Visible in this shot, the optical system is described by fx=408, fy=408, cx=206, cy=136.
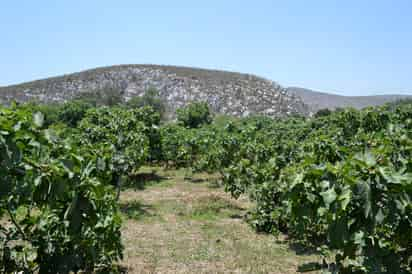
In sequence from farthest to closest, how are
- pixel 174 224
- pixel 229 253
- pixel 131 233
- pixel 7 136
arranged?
pixel 174 224, pixel 131 233, pixel 229 253, pixel 7 136

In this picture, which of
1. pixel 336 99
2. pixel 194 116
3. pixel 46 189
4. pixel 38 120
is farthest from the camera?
pixel 336 99

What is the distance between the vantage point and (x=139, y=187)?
13.7 metres

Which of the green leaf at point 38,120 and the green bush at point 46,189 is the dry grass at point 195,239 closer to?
the green bush at point 46,189

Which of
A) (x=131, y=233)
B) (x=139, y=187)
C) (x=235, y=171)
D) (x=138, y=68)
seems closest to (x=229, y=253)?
(x=131, y=233)

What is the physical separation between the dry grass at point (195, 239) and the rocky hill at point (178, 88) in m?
39.9

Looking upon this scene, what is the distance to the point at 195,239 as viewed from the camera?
7.59 metres

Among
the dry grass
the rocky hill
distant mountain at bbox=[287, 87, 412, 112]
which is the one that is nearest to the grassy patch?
the dry grass

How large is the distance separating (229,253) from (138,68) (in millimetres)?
59917

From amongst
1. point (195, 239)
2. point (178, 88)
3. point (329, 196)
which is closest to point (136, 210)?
point (195, 239)

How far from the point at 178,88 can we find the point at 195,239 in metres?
50.8

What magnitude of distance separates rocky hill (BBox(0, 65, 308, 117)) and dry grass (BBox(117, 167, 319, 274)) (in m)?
39.9

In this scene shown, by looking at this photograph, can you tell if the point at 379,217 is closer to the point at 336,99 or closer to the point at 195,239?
the point at 195,239

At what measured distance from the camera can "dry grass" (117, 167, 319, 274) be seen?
6.10m

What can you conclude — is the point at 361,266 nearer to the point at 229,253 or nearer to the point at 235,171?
the point at 229,253
